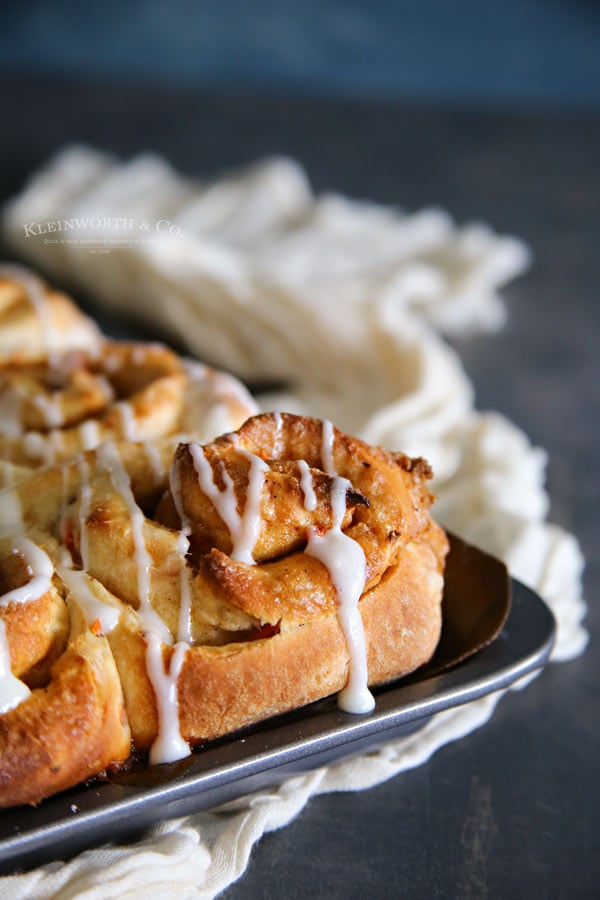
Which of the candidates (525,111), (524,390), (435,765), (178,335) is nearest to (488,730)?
(435,765)

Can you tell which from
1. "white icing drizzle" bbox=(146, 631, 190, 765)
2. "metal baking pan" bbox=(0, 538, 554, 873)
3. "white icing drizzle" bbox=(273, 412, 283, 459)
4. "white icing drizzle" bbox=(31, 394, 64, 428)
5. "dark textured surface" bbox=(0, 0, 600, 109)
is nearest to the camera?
"metal baking pan" bbox=(0, 538, 554, 873)

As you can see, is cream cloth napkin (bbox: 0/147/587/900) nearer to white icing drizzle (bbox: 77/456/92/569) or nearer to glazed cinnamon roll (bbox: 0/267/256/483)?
A: white icing drizzle (bbox: 77/456/92/569)

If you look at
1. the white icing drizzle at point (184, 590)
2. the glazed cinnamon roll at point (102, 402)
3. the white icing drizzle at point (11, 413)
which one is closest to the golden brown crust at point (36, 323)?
the glazed cinnamon roll at point (102, 402)

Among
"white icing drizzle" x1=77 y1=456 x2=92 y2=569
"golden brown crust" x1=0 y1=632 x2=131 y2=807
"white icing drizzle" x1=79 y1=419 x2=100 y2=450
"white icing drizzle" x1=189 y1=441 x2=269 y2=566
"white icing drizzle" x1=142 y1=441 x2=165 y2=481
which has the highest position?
"white icing drizzle" x1=189 y1=441 x2=269 y2=566

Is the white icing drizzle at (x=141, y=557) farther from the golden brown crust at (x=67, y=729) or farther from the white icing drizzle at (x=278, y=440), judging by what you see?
the white icing drizzle at (x=278, y=440)

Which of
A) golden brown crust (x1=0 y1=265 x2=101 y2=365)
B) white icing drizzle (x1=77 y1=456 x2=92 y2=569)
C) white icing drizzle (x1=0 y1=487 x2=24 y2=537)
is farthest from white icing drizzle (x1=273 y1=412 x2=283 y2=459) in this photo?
golden brown crust (x1=0 y1=265 x2=101 y2=365)

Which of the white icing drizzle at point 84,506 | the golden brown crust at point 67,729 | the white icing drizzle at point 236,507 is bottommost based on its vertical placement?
the golden brown crust at point 67,729
